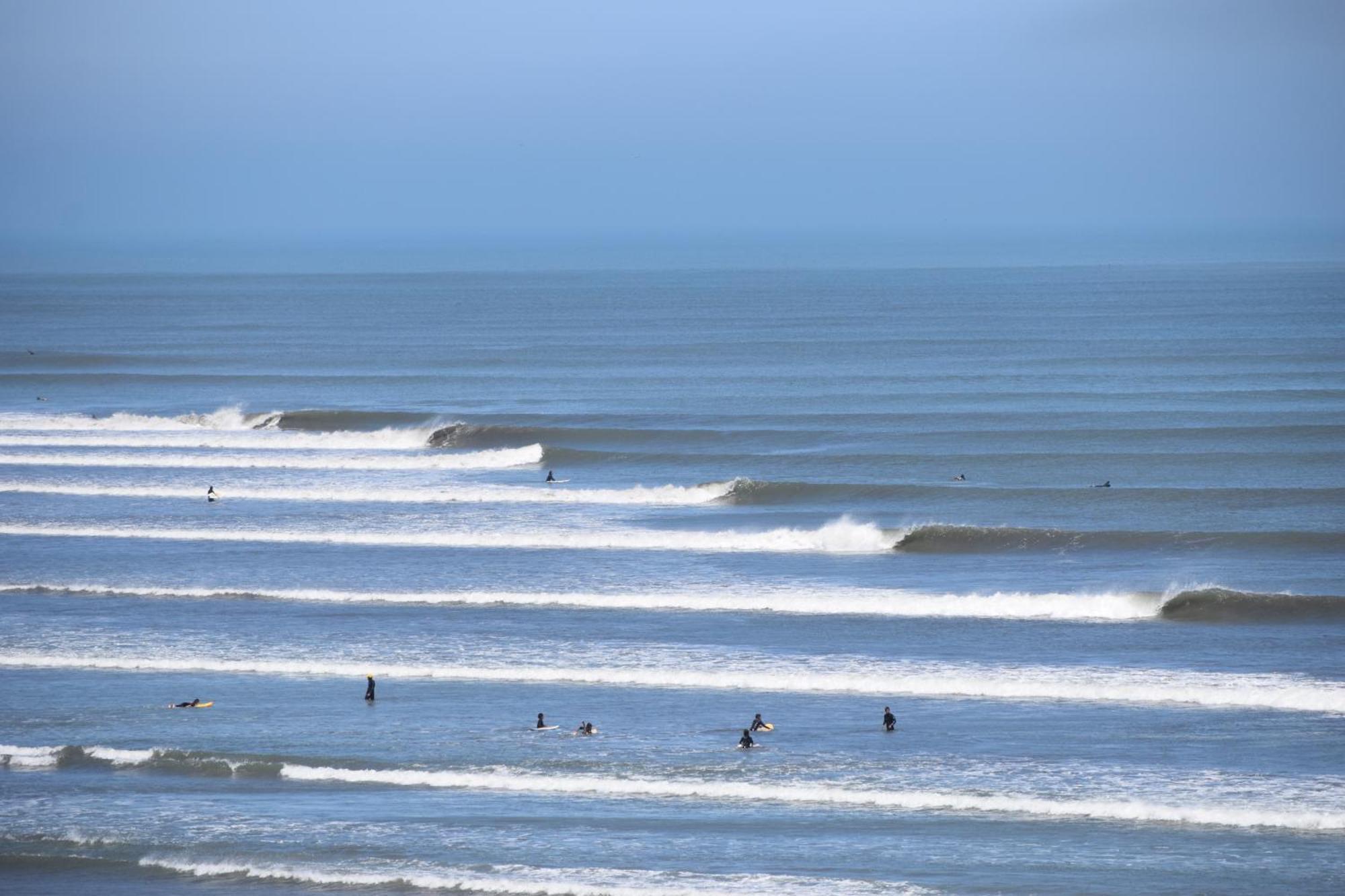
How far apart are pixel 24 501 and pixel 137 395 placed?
21263 millimetres

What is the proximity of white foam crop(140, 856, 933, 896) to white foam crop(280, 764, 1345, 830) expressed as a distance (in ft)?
8.39

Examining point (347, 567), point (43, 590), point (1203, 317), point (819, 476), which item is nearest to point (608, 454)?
point (819, 476)

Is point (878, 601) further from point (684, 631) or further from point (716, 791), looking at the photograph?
point (716, 791)

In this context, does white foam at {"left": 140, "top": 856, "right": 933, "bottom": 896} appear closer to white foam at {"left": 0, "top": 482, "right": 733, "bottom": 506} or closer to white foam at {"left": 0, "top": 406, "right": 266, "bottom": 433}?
white foam at {"left": 0, "top": 482, "right": 733, "bottom": 506}

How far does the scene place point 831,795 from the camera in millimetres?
19141

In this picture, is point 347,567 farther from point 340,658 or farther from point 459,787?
point 459,787

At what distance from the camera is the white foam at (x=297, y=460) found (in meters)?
45.6

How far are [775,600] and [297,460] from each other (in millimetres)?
22528

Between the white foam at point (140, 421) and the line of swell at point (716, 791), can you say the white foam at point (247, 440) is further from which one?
the line of swell at point (716, 791)

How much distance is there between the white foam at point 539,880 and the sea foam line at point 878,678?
7270 millimetres

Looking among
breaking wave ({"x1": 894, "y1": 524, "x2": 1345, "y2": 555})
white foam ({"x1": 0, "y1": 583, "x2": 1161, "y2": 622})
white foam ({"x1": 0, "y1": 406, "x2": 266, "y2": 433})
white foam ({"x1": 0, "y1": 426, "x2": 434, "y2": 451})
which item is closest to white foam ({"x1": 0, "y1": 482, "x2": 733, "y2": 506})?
white foam ({"x1": 0, "y1": 426, "x2": 434, "y2": 451})

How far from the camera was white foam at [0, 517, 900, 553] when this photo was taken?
34344 mm

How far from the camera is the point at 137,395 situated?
60.8 m

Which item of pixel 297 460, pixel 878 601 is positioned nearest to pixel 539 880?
pixel 878 601
